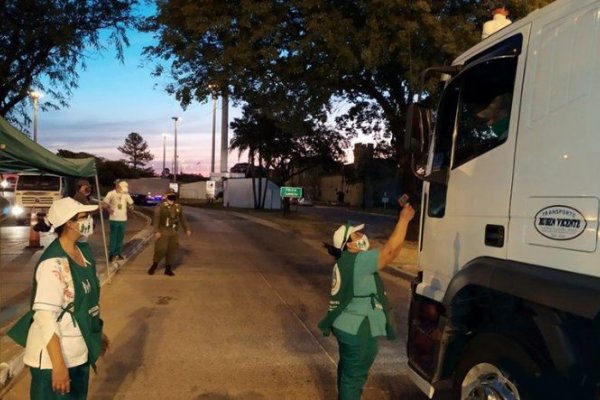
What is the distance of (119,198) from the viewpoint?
12602 millimetres

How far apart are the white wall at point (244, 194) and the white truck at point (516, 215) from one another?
4634 centimetres

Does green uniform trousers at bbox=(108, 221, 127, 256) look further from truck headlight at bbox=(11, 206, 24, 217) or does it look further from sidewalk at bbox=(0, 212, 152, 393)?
truck headlight at bbox=(11, 206, 24, 217)

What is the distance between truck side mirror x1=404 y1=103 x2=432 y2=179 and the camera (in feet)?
13.4

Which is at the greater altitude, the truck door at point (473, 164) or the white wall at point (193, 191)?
the truck door at point (473, 164)

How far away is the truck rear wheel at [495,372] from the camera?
297 cm

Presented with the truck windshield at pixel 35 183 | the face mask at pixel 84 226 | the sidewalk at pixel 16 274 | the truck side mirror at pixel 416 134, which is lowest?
the sidewalk at pixel 16 274

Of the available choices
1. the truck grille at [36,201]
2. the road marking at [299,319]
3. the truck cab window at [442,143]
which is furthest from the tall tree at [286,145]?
the truck cab window at [442,143]

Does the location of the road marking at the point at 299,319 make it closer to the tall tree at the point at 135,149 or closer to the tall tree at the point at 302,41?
the tall tree at the point at 302,41

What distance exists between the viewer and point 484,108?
3783mm

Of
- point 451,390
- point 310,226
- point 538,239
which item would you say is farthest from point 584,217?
point 310,226

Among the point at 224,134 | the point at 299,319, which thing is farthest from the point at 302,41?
the point at 224,134

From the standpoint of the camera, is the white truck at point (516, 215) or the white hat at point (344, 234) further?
the white hat at point (344, 234)

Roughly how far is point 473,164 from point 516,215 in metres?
0.61

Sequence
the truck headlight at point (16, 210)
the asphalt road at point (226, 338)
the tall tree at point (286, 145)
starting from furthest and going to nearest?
the tall tree at point (286, 145), the truck headlight at point (16, 210), the asphalt road at point (226, 338)
